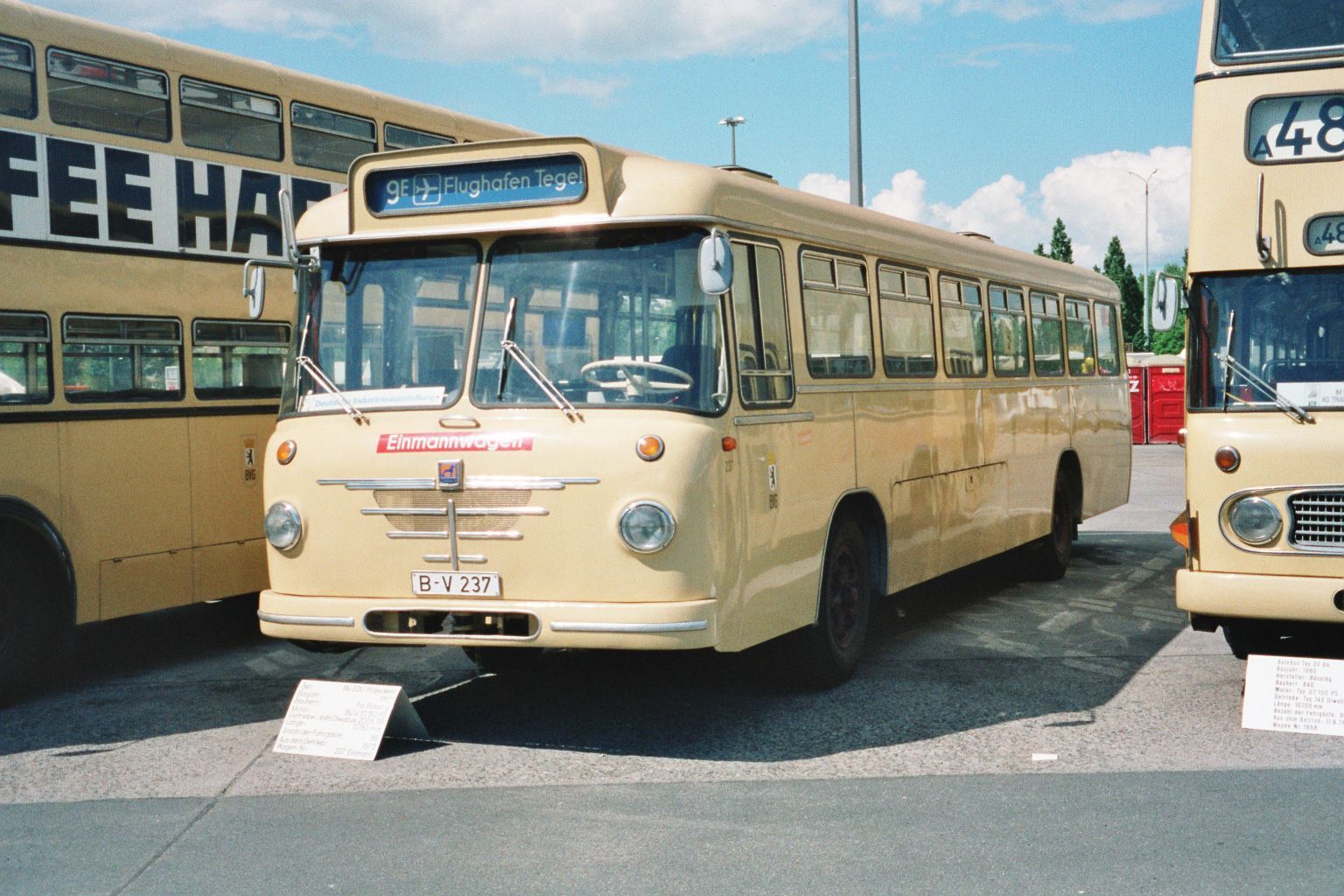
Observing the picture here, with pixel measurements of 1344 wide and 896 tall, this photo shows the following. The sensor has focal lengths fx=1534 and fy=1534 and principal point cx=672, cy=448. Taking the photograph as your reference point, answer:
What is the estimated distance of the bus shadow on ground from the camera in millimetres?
7746

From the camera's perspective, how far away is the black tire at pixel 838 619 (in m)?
8.58

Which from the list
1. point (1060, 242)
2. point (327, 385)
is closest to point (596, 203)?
point (327, 385)

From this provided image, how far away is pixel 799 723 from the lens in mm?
8000

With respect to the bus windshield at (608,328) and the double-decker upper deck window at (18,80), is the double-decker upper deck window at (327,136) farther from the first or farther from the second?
the bus windshield at (608,328)

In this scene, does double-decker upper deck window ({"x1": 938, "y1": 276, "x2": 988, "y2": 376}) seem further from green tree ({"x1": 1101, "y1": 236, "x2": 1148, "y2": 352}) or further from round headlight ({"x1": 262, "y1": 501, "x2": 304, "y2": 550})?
green tree ({"x1": 1101, "y1": 236, "x2": 1148, "y2": 352})

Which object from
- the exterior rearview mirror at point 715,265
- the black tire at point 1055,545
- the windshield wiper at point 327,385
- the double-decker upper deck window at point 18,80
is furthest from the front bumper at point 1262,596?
the double-decker upper deck window at point 18,80

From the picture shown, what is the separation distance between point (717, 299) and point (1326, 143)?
11.6 ft

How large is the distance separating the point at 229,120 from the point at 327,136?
0.94 meters

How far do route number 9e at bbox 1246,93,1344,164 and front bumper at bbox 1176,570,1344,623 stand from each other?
7.48 ft

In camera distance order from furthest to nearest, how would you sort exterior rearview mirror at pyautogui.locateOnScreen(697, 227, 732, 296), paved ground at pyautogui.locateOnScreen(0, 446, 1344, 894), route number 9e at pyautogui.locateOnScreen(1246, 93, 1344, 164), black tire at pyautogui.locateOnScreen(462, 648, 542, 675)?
black tire at pyautogui.locateOnScreen(462, 648, 542, 675) < route number 9e at pyautogui.locateOnScreen(1246, 93, 1344, 164) < exterior rearview mirror at pyautogui.locateOnScreen(697, 227, 732, 296) < paved ground at pyautogui.locateOnScreen(0, 446, 1344, 894)

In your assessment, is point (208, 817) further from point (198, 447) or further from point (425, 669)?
point (198, 447)

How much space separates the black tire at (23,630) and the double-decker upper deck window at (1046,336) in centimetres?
799

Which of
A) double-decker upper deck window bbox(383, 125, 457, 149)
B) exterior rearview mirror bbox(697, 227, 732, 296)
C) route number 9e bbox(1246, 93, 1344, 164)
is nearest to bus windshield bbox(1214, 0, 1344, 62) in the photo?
route number 9e bbox(1246, 93, 1344, 164)

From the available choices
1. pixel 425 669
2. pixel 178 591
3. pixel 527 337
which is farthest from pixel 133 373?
pixel 527 337
